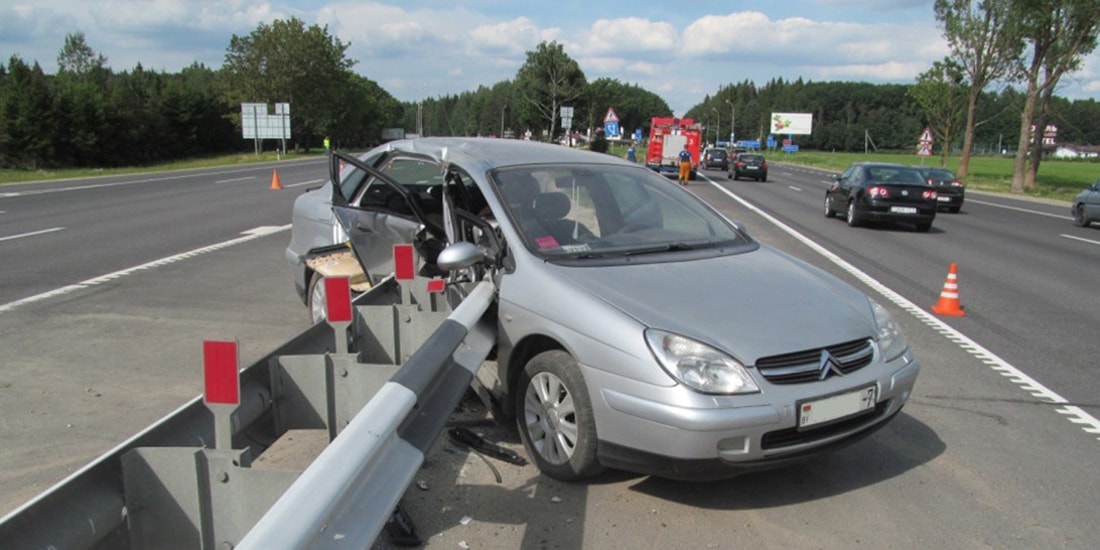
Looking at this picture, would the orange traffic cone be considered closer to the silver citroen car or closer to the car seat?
the silver citroen car

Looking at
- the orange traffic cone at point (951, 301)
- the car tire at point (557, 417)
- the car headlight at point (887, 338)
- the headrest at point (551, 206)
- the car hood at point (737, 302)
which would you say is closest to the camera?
the car hood at point (737, 302)

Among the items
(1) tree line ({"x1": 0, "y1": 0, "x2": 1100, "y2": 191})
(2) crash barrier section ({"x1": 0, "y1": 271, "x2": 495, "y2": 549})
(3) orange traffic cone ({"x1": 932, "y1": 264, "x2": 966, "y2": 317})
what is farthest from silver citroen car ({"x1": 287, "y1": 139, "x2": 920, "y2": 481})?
(1) tree line ({"x1": 0, "y1": 0, "x2": 1100, "y2": 191})

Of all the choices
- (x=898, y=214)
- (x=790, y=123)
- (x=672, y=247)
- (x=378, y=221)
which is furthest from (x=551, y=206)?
(x=790, y=123)

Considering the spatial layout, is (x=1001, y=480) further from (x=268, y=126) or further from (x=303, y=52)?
(x=303, y=52)

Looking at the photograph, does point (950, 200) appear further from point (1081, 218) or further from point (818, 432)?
point (818, 432)

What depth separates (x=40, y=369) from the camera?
6188 millimetres

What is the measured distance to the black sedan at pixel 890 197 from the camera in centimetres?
1830

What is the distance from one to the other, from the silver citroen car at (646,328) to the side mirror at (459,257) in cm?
2

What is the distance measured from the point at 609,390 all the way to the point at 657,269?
0.93 metres

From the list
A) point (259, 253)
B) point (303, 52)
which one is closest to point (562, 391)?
point (259, 253)

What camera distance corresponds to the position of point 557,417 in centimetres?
419

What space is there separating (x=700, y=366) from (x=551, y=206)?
1.68m

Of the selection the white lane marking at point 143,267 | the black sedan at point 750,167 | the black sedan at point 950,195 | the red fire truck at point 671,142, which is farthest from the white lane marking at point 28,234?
the black sedan at point 750,167

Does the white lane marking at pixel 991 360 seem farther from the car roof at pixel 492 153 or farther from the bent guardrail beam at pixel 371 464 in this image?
the bent guardrail beam at pixel 371 464
